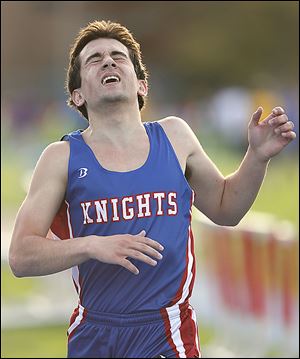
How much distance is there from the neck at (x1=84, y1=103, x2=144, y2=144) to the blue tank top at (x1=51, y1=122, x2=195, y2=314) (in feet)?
0.44

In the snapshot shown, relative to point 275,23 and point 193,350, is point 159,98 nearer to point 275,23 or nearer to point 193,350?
point 275,23

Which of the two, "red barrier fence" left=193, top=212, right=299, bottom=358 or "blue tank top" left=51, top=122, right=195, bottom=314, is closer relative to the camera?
"blue tank top" left=51, top=122, right=195, bottom=314

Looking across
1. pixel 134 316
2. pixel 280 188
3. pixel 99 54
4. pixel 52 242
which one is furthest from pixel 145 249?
pixel 280 188

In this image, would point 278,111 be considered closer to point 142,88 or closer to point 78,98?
point 142,88

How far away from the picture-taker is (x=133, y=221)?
4.42 meters

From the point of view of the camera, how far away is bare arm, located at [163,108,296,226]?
459cm

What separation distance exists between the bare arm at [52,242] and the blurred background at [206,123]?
1549 millimetres

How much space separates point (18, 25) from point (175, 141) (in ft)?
194

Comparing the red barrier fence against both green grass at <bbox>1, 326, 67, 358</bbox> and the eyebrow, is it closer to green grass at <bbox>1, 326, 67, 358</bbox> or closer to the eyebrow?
green grass at <bbox>1, 326, 67, 358</bbox>

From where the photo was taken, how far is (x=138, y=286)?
14.6 ft

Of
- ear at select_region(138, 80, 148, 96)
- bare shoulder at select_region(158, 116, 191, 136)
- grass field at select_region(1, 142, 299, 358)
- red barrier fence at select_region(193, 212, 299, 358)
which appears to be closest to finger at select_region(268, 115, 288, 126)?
bare shoulder at select_region(158, 116, 191, 136)

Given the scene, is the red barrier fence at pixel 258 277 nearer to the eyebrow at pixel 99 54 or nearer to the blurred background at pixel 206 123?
the blurred background at pixel 206 123

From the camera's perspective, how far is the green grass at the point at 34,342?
29.1ft

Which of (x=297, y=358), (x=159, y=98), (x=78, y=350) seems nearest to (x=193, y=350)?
(x=78, y=350)
